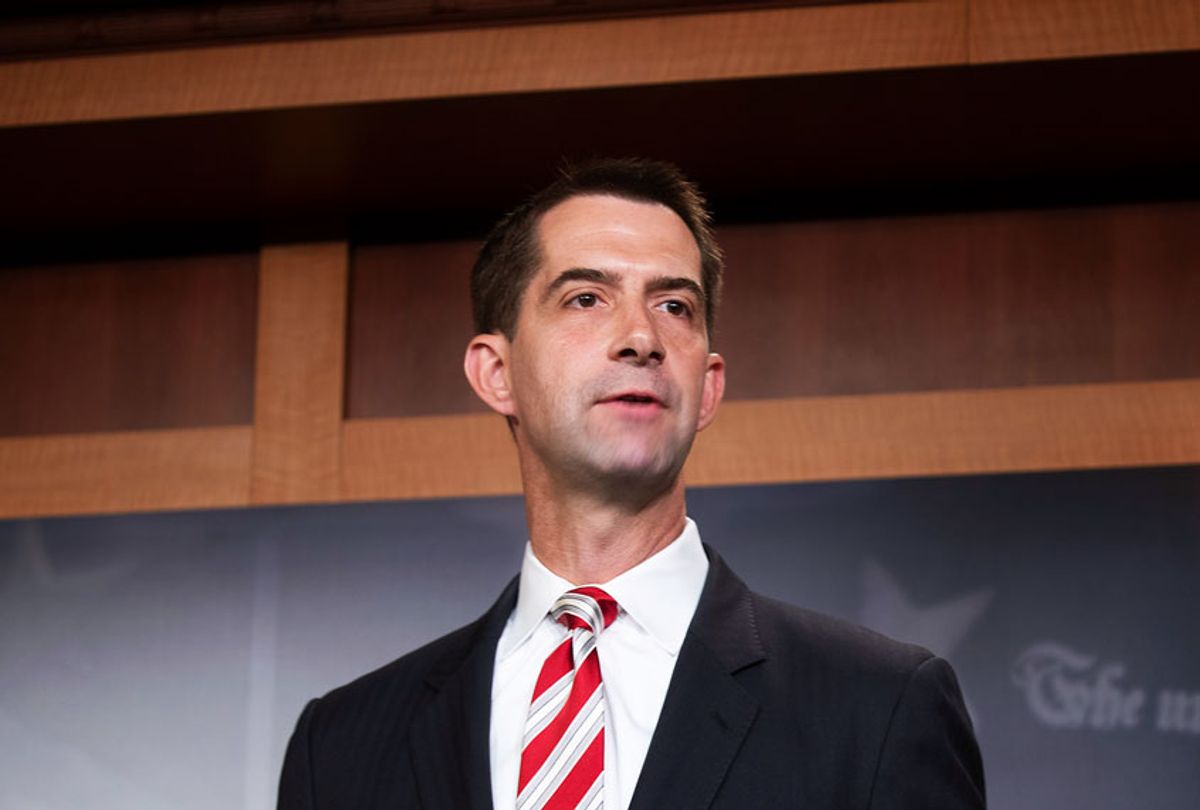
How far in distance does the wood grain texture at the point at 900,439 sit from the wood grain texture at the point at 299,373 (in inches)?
5.6

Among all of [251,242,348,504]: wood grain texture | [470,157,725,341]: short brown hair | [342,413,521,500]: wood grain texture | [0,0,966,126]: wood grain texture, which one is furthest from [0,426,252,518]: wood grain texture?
[470,157,725,341]: short brown hair

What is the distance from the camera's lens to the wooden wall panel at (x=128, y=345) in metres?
2.85

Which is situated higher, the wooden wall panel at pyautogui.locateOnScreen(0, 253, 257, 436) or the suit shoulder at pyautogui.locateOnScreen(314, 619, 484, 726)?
the wooden wall panel at pyautogui.locateOnScreen(0, 253, 257, 436)

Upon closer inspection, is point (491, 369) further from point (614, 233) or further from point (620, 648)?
point (620, 648)

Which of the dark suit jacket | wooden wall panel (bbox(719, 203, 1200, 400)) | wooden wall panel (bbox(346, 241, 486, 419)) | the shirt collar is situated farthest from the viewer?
wooden wall panel (bbox(346, 241, 486, 419))

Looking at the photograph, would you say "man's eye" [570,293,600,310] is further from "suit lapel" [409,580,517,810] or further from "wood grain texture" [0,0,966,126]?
"wood grain texture" [0,0,966,126]

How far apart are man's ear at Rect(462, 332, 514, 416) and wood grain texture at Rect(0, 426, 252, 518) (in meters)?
0.98

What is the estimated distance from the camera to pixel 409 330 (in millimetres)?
2809

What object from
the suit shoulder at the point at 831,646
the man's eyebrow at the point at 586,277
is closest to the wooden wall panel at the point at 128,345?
the man's eyebrow at the point at 586,277

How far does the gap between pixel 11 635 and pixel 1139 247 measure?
1826 mm

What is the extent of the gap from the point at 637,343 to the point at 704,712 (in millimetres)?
353

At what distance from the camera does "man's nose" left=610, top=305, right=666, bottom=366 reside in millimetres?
1643

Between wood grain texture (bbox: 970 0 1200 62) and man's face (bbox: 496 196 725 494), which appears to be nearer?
man's face (bbox: 496 196 725 494)

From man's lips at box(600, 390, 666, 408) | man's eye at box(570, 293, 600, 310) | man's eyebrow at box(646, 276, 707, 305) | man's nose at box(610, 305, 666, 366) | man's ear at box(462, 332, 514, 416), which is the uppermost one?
man's eyebrow at box(646, 276, 707, 305)
